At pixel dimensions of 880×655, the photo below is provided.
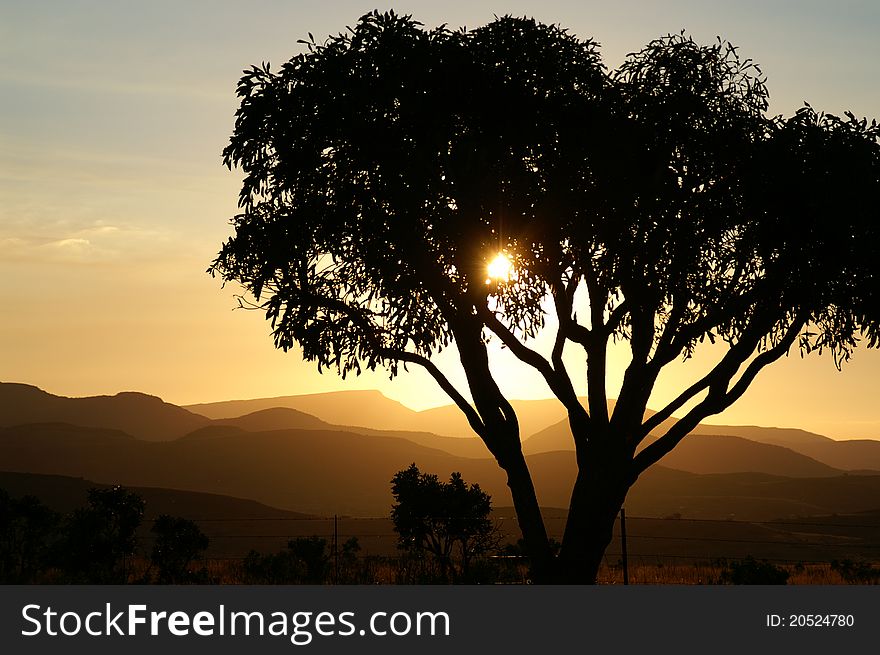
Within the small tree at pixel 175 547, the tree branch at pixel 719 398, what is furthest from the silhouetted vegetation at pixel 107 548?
the tree branch at pixel 719 398

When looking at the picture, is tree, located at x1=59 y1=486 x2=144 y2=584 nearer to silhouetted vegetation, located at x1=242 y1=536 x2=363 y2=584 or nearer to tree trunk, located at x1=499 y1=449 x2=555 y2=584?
silhouetted vegetation, located at x1=242 y1=536 x2=363 y2=584

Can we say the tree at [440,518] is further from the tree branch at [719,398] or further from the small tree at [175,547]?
A: the tree branch at [719,398]

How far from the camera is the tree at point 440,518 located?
32.4m

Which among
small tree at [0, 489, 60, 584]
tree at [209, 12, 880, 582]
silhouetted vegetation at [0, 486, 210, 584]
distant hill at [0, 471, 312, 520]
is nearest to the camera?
tree at [209, 12, 880, 582]

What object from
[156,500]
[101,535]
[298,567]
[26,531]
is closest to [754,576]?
[298,567]

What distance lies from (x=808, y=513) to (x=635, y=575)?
160442 mm

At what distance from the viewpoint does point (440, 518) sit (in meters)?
33.0

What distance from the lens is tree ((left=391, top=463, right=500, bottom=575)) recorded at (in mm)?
32375

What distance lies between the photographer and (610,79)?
77.0 ft

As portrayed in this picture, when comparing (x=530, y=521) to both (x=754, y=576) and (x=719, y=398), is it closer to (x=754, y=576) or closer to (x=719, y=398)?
(x=719, y=398)

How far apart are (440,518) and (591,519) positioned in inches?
431

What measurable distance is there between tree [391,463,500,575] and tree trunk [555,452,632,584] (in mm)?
9478

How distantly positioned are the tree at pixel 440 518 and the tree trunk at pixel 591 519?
9478 mm

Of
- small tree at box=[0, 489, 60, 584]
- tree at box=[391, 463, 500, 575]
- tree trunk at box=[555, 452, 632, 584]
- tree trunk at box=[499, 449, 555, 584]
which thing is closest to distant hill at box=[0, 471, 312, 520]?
small tree at box=[0, 489, 60, 584]
